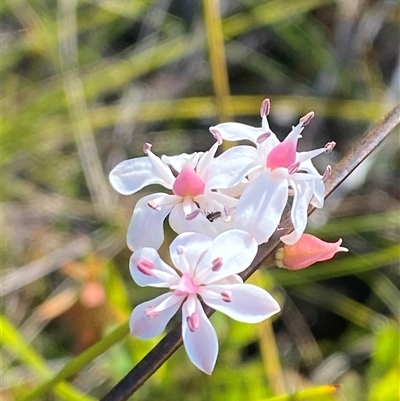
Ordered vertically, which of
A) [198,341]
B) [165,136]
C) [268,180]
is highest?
[165,136]

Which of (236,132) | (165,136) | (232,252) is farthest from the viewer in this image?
(165,136)

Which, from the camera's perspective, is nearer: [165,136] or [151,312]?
[151,312]

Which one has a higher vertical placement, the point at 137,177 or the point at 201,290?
the point at 137,177

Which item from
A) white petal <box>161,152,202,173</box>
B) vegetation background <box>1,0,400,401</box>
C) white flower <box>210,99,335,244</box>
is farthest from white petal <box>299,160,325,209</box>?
vegetation background <box>1,0,400,401</box>

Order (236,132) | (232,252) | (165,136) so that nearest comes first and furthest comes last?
(232,252)
(236,132)
(165,136)

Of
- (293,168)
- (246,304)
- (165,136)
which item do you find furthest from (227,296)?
(165,136)

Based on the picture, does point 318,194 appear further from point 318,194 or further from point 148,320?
point 148,320

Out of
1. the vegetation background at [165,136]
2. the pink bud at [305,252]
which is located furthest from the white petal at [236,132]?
the vegetation background at [165,136]
